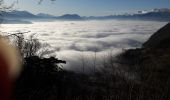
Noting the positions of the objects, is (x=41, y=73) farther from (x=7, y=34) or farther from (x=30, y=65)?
(x=7, y=34)

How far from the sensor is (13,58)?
15.0 m

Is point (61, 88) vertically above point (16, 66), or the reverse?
point (16, 66)

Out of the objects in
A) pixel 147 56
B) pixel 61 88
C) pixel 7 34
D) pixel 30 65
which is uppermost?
pixel 7 34

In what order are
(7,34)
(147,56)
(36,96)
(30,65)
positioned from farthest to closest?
(147,56) → (30,65) → (36,96) → (7,34)

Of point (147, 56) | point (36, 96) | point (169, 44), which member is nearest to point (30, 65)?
point (36, 96)

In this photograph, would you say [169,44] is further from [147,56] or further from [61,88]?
[61,88]

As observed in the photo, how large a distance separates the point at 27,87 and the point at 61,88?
2.20 meters

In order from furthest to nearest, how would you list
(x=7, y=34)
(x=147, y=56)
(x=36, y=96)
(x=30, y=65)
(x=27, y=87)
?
(x=147, y=56) < (x=30, y=65) < (x=27, y=87) < (x=36, y=96) < (x=7, y=34)

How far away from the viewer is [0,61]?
590 inches

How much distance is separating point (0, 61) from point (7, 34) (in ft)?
14.0

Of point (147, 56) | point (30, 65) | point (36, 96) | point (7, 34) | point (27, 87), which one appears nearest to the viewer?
point (7, 34)

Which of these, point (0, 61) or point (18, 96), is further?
point (0, 61)

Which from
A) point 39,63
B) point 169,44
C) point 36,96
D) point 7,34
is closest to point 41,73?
point 39,63

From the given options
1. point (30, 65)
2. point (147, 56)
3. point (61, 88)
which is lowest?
point (147, 56)
